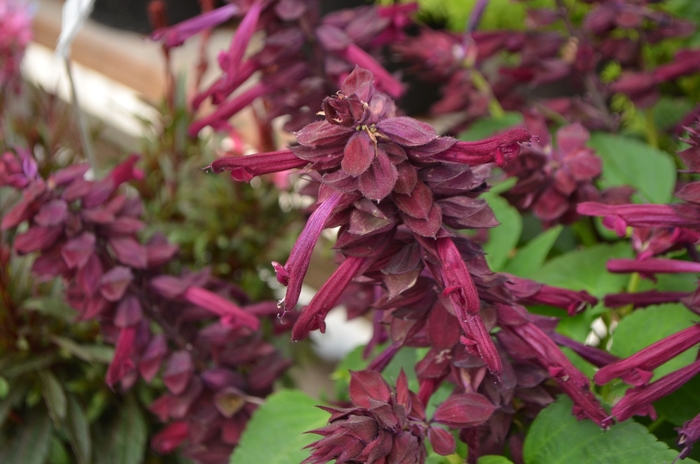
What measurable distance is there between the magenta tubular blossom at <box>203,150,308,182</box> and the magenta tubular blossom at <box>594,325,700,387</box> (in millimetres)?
219

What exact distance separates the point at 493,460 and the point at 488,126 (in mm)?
439

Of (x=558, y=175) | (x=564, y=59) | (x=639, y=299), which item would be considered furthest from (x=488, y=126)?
(x=639, y=299)

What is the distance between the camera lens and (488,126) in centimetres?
73

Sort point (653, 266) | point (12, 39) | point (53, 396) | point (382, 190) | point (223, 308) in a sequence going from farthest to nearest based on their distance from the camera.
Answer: point (12, 39), point (53, 396), point (223, 308), point (653, 266), point (382, 190)

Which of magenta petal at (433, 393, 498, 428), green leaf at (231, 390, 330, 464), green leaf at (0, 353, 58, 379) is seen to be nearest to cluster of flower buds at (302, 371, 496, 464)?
magenta petal at (433, 393, 498, 428)

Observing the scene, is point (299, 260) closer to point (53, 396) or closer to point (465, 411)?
point (465, 411)

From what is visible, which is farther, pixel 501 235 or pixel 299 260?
pixel 501 235

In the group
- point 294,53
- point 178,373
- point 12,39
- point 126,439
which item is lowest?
point 126,439

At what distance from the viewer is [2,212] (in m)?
0.74

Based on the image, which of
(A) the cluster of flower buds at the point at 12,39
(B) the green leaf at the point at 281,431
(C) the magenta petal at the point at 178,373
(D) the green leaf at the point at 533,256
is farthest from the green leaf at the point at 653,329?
(A) the cluster of flower buds at the point at 12,39

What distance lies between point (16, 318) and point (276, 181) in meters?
0.40

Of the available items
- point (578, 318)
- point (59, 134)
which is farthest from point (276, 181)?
point (578, 318)

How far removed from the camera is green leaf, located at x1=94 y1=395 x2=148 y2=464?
661 mm

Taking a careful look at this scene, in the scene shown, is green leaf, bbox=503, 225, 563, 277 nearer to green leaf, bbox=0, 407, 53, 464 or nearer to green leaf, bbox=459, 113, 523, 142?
green leaf, bbox=459, 113, 523, 142
